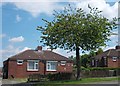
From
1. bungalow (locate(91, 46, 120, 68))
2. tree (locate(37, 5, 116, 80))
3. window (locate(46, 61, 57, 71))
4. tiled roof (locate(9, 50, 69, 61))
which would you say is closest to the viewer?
tree (locate(37, 5, 116, 80))

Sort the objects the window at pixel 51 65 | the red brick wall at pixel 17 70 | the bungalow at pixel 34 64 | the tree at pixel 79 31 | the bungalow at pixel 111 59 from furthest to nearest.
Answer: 1. the bungalow at pixel 111 59
2. the window at pixel 51 65
3. the bungalow at pixel 34 64
4. the red brick wall at pixel 17 70
5. the tree at pixel 79 31

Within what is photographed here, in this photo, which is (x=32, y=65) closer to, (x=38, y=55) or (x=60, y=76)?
(x=38, y=55)

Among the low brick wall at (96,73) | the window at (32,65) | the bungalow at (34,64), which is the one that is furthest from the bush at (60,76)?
the window at (32,65)

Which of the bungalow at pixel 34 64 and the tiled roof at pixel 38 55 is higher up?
the tiled roof at pixel 38 55

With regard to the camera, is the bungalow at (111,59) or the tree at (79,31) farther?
the bungalow at (111,59)

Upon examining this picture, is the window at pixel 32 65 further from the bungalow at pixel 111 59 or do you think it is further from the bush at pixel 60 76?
the bungalow at pixel 111 59

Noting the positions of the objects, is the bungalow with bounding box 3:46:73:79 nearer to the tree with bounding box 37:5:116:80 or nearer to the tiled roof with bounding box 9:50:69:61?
the tiled roof with bounding box 9:50:69:61

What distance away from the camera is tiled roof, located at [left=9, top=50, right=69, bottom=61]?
56.5 m

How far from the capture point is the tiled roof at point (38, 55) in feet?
185

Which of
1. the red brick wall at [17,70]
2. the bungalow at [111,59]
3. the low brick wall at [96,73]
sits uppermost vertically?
the bungalow at [111,59]

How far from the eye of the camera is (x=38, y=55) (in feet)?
192

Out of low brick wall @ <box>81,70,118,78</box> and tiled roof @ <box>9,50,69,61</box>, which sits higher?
tiled roof @ <box>9,50,69,61</box>

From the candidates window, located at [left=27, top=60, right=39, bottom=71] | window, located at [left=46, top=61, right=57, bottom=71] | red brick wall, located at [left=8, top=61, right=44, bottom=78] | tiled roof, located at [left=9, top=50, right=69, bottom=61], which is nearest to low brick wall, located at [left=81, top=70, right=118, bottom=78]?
window, located at [left=46, top=61, right=57, bottom=71]

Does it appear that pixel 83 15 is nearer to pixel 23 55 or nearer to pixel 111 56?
pixel 23 55
